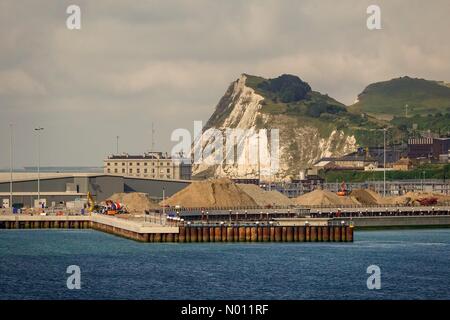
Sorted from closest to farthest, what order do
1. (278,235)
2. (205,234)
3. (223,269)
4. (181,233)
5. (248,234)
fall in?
(223,269)
(181,233)
(205,234)
(278,235)
(248,234)

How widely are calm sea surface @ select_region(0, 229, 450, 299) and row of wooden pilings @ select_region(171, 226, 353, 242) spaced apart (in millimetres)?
2359

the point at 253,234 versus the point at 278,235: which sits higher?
the point at 253,234

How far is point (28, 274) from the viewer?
120688 millimetres

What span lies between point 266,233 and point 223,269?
111ft

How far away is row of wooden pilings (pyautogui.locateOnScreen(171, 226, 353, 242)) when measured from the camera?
154875 millimetres

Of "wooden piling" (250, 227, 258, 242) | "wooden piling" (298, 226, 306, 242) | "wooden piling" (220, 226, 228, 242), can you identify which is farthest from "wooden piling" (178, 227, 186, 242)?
"wooden piling" (298, 226, 306, 242)

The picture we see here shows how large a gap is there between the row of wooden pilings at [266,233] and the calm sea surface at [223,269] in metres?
2.36

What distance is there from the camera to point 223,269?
122625mm

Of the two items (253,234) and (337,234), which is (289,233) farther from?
(337,234)

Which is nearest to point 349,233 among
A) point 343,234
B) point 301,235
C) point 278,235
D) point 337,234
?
point 343,234

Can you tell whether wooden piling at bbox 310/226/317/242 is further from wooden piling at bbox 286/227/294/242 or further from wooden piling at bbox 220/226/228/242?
wooden piling at bbox 220/226/228/242

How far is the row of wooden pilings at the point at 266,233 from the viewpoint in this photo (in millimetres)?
154875

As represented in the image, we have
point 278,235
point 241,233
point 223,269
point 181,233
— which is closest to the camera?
point 223,269

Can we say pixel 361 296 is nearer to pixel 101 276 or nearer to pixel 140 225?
pixel 101 276
